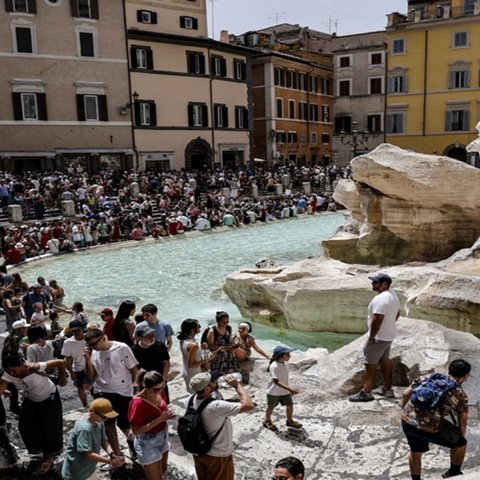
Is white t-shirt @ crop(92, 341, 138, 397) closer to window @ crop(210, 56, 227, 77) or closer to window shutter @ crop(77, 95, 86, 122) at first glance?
window shutter @ crop(77, 95, 86, 122)

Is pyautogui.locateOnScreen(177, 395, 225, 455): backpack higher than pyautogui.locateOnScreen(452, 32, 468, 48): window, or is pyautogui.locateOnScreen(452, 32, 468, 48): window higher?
pyautogui.locateOnScreen(452, 32, 468, 48): window

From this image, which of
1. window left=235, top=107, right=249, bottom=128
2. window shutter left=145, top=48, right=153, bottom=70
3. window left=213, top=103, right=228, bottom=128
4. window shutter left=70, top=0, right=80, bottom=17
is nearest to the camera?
window shutter left=70, top=0, right=80, bottom=17

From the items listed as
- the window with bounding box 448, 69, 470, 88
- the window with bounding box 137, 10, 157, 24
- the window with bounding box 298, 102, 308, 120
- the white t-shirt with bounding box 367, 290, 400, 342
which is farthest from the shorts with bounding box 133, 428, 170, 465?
the window with bounding box 298, 102, 308, 120

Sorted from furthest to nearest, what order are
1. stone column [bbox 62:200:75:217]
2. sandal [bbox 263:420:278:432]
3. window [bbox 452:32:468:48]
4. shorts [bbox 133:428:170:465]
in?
window [bbox 452:32:468:48]
stone column [bbox 62:200:75:217]
sandal [bbox 263:420:278:432]
shorts [bbox 133:428:170:465]

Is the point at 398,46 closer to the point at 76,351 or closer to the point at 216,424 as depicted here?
the point at 76,351

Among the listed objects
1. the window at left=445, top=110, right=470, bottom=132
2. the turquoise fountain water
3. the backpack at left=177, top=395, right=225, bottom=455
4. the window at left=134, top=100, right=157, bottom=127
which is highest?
the window at left=134, top=100, right=157, bottom=127

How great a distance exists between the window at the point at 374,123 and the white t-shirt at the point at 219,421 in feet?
147

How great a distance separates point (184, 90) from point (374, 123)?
17.2 metres

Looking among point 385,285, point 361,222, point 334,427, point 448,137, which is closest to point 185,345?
point 334,427

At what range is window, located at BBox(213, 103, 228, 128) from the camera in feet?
128

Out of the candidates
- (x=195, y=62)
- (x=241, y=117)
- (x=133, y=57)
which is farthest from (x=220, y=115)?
(x=133, y=57)

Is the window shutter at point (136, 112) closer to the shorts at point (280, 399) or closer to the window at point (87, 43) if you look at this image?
the window at point (87, 43)

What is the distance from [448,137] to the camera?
1715 inches

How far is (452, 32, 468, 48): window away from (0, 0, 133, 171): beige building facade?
23.6 meters
